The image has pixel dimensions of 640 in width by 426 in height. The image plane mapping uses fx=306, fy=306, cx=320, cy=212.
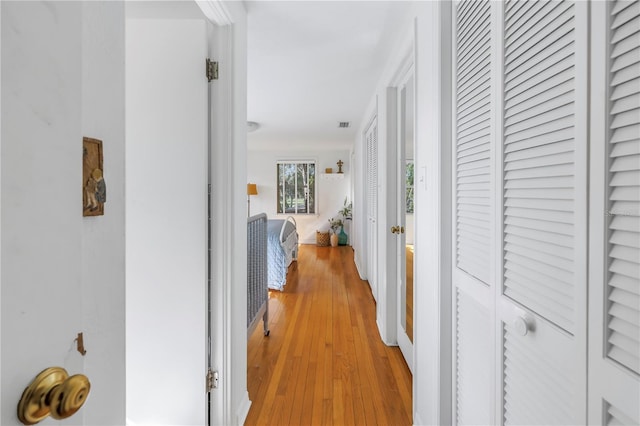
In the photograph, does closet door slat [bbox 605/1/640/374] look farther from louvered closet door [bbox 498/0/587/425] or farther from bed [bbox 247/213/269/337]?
bed [bbox 247/213/269/337]

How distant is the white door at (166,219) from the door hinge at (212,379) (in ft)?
0.13

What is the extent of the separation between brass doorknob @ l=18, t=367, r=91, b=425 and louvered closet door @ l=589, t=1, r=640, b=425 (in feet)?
2.72

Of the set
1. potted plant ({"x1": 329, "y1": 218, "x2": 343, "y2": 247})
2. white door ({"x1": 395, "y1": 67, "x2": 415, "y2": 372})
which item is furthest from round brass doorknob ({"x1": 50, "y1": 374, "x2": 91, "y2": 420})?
potted plant ({"x1": 329, "y1": 218, "x2": 343, "y2": 247})

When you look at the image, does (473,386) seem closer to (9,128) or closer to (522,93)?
(522,93)

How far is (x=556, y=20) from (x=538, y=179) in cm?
35

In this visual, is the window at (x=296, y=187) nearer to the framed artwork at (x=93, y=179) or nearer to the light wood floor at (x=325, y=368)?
the light wood floor at (x=325, y=368)

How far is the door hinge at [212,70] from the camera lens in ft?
4.74

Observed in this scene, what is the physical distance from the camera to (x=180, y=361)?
57.0 inches

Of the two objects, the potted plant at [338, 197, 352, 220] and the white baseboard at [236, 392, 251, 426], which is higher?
the potted plant at [338, 197, 352, 220]

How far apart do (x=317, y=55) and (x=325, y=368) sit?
228cm

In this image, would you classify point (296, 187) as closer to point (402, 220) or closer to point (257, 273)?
point (257, 273)

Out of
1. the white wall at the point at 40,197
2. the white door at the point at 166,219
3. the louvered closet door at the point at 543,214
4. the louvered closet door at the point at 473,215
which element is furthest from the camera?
the white door at the point at 166,219

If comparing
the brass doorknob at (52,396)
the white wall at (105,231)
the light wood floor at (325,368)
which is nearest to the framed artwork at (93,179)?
the white wall at (105,231)

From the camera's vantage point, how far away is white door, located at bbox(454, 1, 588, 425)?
2.09 feet
